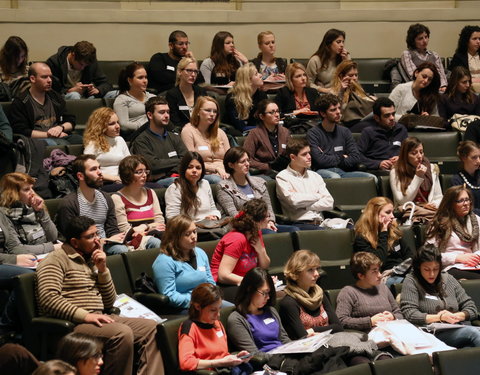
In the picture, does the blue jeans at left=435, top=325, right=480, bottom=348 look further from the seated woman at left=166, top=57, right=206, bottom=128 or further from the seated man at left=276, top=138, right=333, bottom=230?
the seated woman at left=166, top=57, right=206, bottom=128

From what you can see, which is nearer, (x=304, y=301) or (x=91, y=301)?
(x=91, y=301)

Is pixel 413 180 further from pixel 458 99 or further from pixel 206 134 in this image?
pixel 458 99

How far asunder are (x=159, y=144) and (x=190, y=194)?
880mm

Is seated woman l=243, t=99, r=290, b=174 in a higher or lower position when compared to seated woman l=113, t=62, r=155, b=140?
lower

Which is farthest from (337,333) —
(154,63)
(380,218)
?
(154,63)

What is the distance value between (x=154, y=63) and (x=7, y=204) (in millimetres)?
3604

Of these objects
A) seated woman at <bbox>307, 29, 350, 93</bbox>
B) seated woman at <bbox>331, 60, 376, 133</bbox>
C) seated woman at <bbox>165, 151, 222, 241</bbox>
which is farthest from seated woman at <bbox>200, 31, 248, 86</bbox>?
seated woman at <bbox>165, 151, 222, 241</bbox>

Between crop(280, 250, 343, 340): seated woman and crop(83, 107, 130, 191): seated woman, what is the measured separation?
6.60 ft

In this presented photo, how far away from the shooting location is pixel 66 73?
9.08m

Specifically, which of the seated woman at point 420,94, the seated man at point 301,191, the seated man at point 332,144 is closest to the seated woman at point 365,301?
the seated man at point 301,191

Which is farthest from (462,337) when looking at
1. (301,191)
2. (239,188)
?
(239,188)

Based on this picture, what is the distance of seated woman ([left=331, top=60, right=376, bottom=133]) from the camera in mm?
9117

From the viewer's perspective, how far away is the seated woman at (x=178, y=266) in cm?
574

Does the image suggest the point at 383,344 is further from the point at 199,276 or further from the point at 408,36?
the point at 408,36
